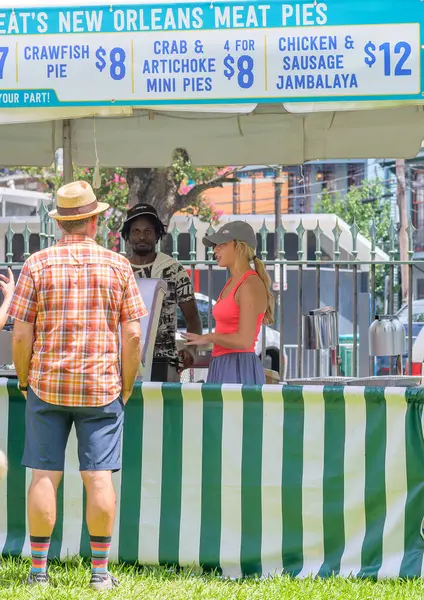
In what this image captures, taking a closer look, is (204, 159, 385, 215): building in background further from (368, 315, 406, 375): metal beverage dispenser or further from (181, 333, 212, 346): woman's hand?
(181, 333, 212, 346): woman's hand

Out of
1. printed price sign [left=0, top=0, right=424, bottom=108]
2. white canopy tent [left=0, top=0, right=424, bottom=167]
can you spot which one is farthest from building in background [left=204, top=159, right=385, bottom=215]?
printed price sign [left=0, top=0, right=424, bottom=108]

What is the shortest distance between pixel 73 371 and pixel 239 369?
66.8 inches

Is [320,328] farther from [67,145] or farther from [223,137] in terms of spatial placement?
[67,145]

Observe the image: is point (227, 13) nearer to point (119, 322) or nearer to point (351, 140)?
point (119, 322)

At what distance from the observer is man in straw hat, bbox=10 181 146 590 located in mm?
4195

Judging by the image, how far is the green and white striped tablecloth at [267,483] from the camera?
14.7ft

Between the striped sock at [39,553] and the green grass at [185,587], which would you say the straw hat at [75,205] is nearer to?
the striped sock at [39,553]

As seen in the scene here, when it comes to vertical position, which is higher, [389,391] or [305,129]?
[305,129]

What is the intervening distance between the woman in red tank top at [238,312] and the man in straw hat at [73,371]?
1.27 meters

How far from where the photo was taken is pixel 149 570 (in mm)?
4645

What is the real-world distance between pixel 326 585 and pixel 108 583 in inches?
39.4

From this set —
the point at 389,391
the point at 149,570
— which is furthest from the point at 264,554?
the point at 389,391

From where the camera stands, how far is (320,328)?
6277 mm

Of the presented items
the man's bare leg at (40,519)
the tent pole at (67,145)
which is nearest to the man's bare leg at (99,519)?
the man's bare leg at (40,519)
